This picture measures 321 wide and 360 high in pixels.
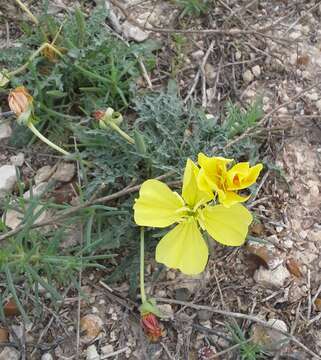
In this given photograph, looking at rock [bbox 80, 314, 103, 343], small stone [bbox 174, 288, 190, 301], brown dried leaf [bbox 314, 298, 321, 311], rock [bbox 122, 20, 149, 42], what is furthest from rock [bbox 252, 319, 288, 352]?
rock [bbox 122, 20, 149, 42]

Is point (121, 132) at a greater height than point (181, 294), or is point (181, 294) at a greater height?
point (121, 132)

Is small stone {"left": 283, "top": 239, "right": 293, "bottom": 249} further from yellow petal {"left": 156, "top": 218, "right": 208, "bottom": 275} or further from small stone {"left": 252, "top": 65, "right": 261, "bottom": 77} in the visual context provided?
small stone {"left": 252, "top": 65, "right": 261, "bottom": 77}

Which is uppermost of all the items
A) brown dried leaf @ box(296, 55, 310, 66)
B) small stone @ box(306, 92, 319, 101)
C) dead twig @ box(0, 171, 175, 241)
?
brown dried leaf @ box(296, 55, 310, 66)

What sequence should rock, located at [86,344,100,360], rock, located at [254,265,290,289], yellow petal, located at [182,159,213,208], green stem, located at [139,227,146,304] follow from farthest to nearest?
rock, located at [254,265,290,289] → rock, located at [86,344,100,360] → green stem, located at [139,227,146,304] → yellow petal, located at [182,159,213,208]

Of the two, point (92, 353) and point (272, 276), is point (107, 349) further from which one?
point (272, 276)

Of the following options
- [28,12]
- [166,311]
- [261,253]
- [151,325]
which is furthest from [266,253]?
[28,12]

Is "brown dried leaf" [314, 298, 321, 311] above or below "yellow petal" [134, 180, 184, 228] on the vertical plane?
below
